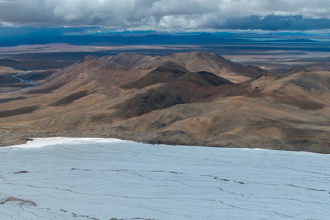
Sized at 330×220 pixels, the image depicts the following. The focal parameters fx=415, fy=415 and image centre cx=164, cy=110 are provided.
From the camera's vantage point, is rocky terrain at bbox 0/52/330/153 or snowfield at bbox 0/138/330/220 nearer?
snowfield at bbox 0/138/330/220

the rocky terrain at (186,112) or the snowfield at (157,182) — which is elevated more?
the snowfield at (157,182)

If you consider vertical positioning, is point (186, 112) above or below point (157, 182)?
below

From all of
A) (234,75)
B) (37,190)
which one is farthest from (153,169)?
(234,75)

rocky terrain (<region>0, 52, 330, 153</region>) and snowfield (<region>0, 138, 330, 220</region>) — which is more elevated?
snowfield (<region>0, 138, 330, 220</region>)

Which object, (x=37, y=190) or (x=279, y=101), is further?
(x=279, y=101)

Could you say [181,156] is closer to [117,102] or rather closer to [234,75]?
[117,102]
